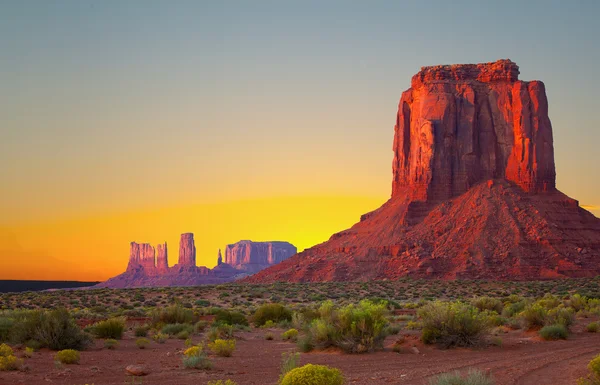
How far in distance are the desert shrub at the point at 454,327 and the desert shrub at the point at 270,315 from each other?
10922 mm

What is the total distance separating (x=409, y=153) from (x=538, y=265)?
3064cm

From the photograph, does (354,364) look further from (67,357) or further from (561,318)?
(561,318)

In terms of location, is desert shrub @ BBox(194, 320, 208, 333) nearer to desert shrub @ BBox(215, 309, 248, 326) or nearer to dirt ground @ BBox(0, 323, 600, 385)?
desert shrub @ BBox(215, 309, 248, 326)

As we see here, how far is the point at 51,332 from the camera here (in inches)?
736

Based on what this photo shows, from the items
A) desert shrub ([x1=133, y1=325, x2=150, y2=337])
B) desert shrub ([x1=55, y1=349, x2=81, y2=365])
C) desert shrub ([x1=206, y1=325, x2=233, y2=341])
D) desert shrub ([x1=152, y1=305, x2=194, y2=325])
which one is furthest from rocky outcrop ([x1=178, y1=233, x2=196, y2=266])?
desert shrub ([x1=55, y1=349, x2=81, y2=365])

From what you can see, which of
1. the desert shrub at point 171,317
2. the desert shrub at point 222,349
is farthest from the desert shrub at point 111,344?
the desert shrub at point 171,317

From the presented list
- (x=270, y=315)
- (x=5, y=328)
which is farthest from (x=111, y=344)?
(x=270, y=315)

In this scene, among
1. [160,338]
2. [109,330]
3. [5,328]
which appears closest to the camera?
[5,328]

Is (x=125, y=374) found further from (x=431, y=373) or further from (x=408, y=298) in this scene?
(x=408, y=298)

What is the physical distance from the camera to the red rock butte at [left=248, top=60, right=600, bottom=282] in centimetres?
7431

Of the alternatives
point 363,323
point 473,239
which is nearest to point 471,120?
point 473,239

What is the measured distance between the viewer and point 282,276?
83.0 m

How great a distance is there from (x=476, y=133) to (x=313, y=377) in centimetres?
8624

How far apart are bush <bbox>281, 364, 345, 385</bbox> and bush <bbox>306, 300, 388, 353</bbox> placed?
23.7 feet
